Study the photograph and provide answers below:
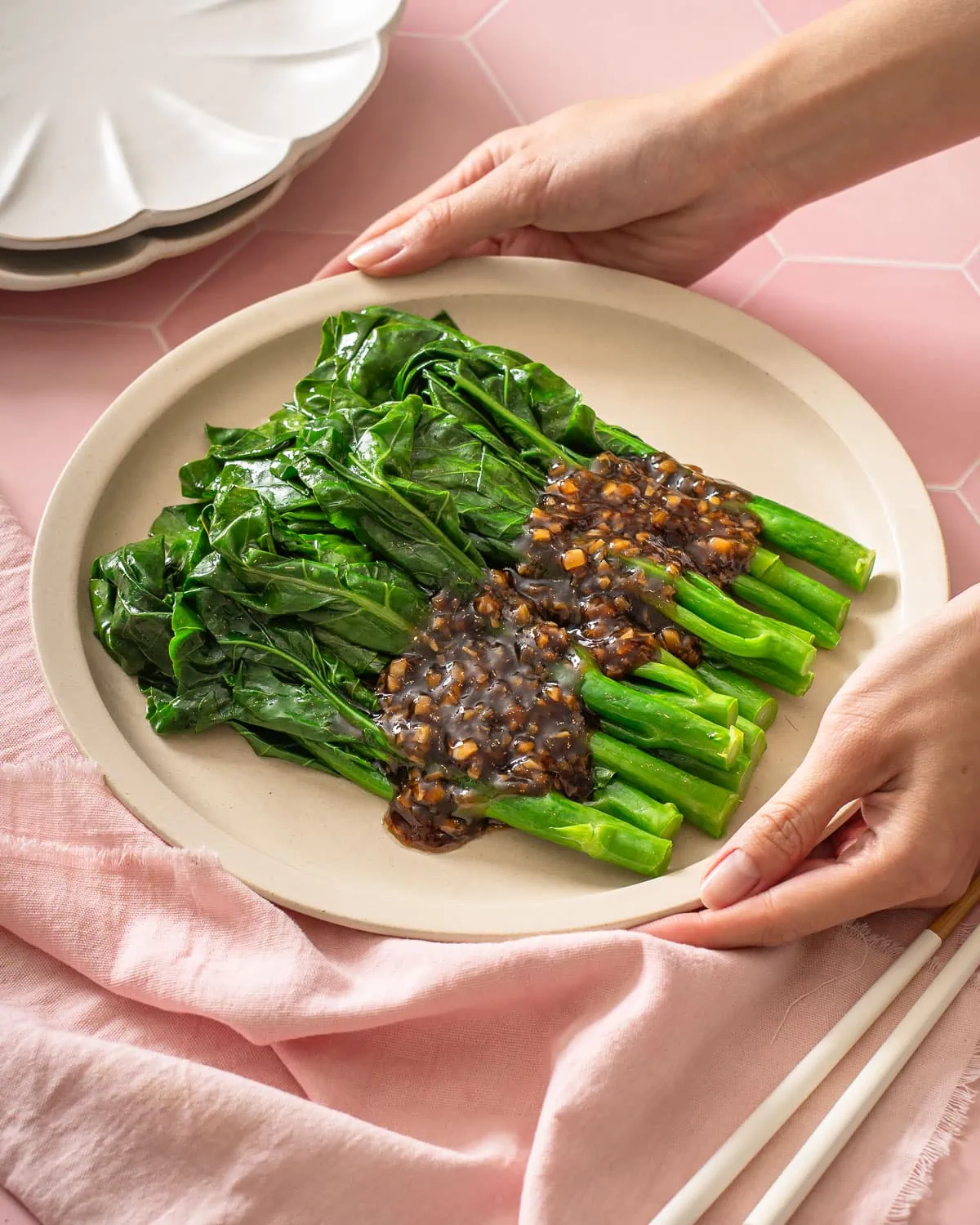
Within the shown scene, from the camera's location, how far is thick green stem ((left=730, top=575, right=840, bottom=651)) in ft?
10.6

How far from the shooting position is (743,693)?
3.12m

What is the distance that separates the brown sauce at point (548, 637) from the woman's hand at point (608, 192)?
0.96m

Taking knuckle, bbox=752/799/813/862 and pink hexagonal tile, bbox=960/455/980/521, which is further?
pink hexagonal tile, bbox=960/455/980/521

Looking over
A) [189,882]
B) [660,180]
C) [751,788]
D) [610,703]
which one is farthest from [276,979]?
[660,180]

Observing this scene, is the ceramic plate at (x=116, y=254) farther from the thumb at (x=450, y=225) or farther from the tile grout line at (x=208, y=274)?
the thumb at (x=450, y=225)

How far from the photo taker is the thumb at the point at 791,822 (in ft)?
8.82

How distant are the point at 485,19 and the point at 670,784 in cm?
349

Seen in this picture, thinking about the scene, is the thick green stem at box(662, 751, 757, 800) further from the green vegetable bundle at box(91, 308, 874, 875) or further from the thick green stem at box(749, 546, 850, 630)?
the thick green stem at box(749, 546, 850, 630)

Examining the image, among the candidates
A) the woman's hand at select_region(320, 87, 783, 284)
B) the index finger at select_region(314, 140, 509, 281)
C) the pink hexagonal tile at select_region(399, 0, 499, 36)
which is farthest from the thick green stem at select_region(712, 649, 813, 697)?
the pink hexagonal tile at select_region(399, 0, 499, 36)

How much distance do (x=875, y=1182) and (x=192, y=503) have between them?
2.40 m

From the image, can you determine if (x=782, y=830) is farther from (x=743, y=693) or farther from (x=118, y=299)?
(x=118, y=299)

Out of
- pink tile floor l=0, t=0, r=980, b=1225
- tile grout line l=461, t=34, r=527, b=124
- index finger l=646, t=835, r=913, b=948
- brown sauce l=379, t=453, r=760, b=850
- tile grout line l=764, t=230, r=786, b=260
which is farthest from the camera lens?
tile grout line l=461, t=34, r=527, b=124

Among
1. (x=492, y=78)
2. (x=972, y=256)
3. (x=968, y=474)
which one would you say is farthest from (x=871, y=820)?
(x=492, y=78)

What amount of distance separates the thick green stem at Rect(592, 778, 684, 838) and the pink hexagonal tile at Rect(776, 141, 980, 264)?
7.42 feet
